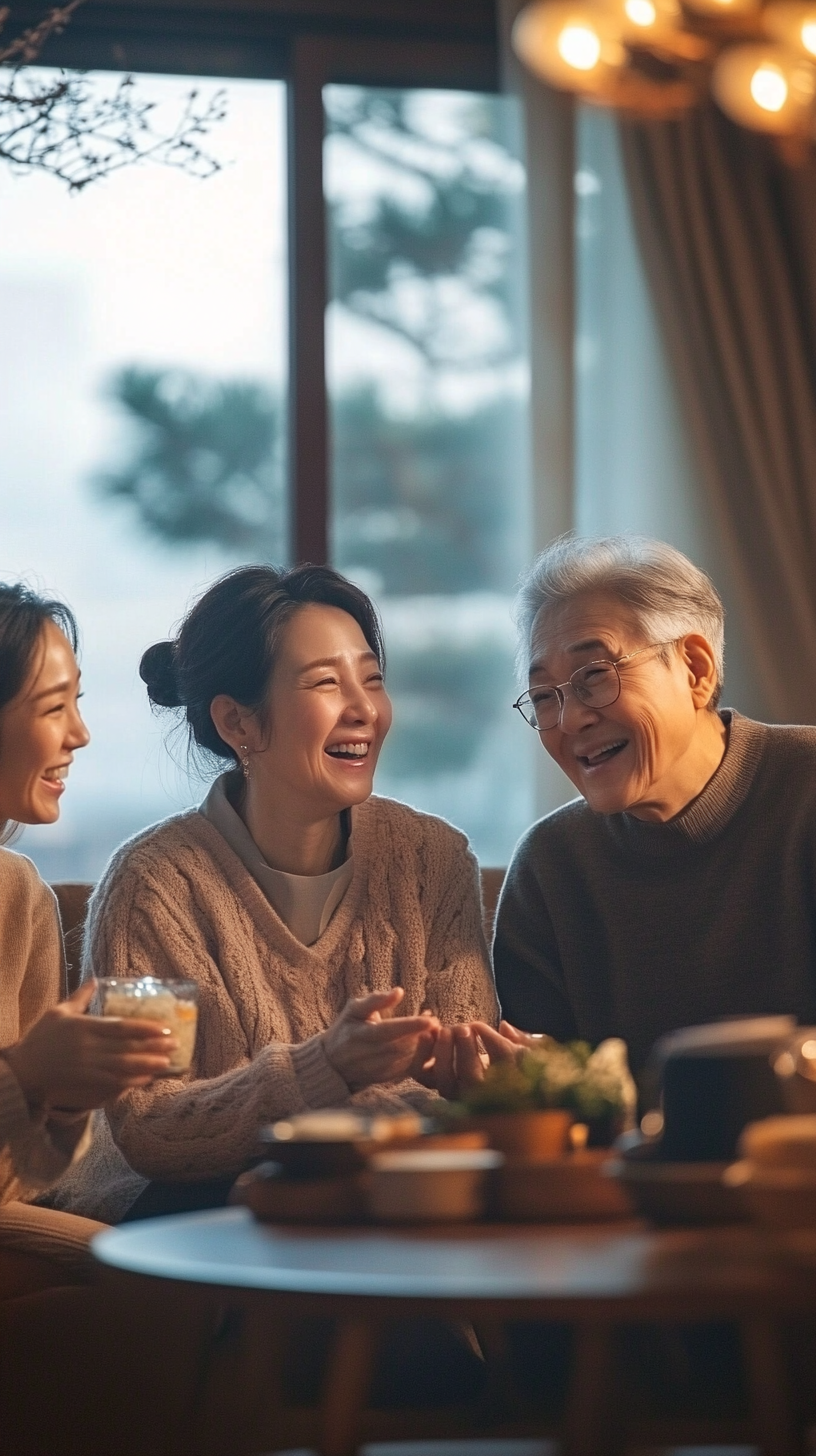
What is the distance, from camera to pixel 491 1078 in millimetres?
1540

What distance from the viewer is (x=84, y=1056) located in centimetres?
188

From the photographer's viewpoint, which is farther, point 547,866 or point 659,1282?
point 547,866

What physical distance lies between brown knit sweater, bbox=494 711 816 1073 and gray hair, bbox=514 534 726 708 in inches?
6.9

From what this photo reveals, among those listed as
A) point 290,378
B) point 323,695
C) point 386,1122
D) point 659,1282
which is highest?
point 290,378

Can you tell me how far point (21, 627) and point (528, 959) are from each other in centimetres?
91

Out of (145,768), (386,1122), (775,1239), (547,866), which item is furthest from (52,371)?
(775,1239)

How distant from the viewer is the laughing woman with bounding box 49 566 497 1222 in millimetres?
2361

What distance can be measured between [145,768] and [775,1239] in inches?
109

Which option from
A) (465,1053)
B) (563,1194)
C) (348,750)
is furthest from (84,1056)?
(348,750)

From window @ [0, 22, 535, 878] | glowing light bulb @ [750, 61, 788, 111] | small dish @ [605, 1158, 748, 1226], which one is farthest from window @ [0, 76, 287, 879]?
small dish @ [605, 1158, 748, 1226]

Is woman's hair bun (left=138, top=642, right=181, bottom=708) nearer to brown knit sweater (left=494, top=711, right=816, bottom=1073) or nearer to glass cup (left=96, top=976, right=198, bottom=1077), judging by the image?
brown knit sweater (left=494, top=711, right=816, bottom=1073)

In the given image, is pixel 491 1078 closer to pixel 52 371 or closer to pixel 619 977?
pixel 619 977

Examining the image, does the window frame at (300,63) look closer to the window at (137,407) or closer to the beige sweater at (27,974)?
the window at (137,407)

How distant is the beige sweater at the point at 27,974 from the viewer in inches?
82.7
